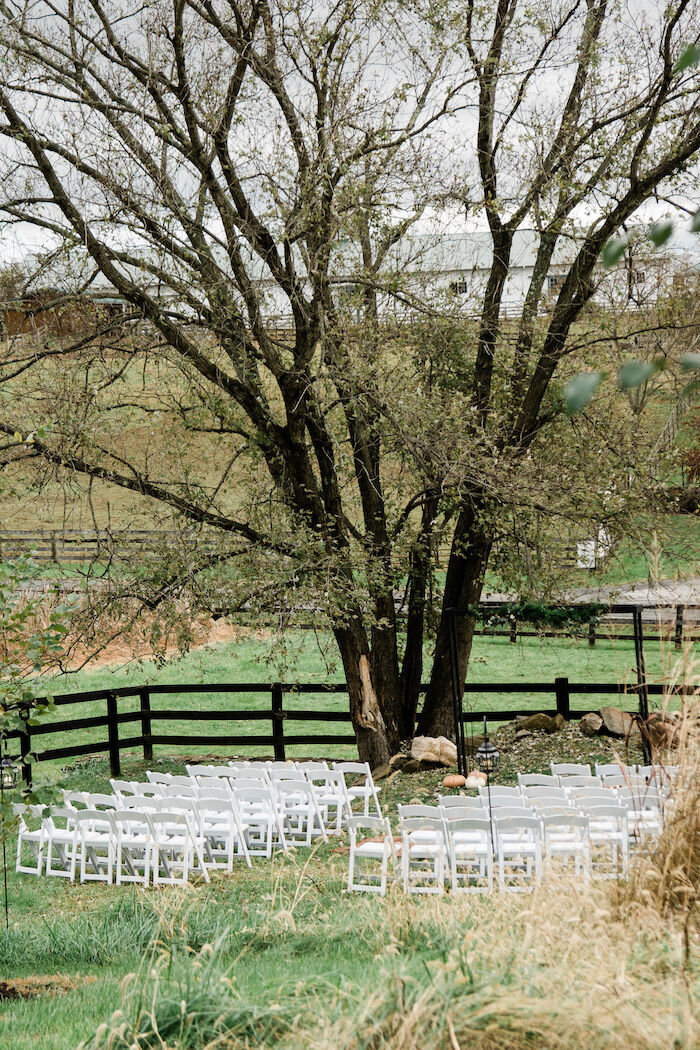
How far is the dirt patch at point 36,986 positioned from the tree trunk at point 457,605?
916 centimetres

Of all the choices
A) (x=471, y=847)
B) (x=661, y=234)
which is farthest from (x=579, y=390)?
(x=471, y=847)

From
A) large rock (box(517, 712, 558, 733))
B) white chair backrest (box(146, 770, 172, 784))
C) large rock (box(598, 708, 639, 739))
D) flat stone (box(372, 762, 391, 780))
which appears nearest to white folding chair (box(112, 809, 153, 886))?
white chair backrest (box(146, 770, 172, 784))

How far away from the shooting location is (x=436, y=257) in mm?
14773

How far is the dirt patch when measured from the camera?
5797 millimetres

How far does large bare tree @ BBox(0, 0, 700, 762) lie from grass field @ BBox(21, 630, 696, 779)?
5.96 meters

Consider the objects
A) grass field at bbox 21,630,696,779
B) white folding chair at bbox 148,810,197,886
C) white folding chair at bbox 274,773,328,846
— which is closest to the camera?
white folding chair at bbox 148,810,197,886

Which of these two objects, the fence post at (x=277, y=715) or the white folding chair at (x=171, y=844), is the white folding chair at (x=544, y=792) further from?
the fence post at (x=277, y=715)

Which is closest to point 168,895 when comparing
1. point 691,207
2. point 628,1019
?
point 628,1019

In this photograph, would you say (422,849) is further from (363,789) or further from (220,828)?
(363,789)

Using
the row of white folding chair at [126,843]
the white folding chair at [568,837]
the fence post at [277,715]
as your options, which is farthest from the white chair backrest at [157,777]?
the white folding chair at [568,837]

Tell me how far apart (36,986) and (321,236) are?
8.95m

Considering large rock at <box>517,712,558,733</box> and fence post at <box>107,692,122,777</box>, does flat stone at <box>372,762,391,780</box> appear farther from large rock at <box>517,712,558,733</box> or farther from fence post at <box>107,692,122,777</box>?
fence post at <box>107,692,122,777</box>

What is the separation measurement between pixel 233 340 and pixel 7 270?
2.87 m

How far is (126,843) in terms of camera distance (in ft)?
32.7
